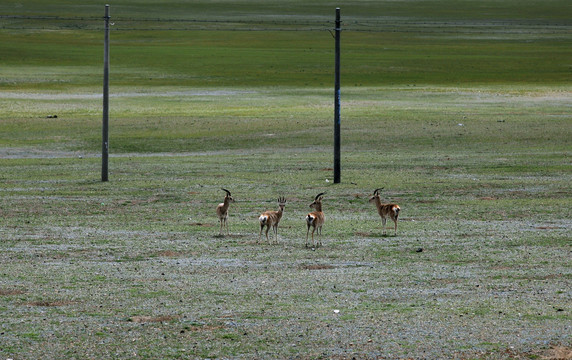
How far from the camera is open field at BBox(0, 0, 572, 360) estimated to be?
12070 millimetres

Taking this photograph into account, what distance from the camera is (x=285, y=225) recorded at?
22.3m

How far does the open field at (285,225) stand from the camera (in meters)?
12.1

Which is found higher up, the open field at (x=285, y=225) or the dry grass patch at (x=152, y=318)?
the open field at (x=285, y=225)

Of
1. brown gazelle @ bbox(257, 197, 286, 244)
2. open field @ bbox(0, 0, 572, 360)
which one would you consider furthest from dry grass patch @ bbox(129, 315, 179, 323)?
brown gazelle @ bbox(257, 197, 286, 244)

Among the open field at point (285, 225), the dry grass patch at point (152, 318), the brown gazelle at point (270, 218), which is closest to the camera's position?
the open field at point (285, 225)

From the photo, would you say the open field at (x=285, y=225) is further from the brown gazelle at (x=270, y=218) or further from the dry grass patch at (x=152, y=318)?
the brown gazelle at (x=270, y=218)

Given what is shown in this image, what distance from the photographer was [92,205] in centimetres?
2583

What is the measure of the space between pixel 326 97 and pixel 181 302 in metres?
56.3

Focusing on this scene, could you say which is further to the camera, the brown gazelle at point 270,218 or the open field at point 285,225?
the brown gazelle at point 270,218

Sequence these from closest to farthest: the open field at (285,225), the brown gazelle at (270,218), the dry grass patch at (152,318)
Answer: the open field at (285,225) < the dry grass patch at (152,318) < the brown gazelle at (270,218)

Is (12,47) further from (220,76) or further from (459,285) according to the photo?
(459,285)

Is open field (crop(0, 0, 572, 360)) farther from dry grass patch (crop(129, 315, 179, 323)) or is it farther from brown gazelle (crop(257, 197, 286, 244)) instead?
brown gazelle (crop(257, 197, 286, 244))

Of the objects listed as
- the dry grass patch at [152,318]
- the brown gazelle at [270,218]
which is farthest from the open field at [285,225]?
the brown gazelle at [270,218]

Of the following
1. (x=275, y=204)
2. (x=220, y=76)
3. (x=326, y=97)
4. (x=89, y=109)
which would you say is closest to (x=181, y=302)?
(x=275, y=204)
